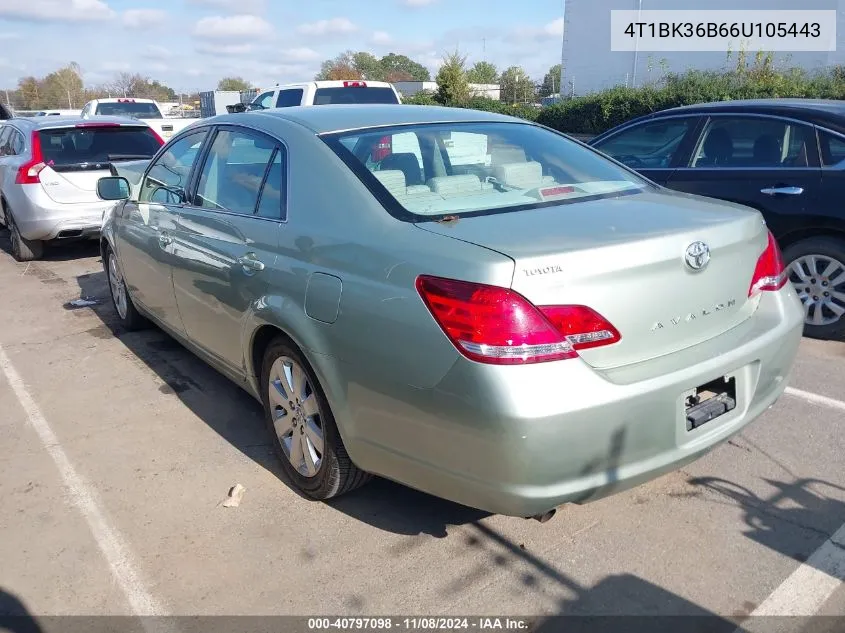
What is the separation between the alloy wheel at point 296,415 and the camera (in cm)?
309

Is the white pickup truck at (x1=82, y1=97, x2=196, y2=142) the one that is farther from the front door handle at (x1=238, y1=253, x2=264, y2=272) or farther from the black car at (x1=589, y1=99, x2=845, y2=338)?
the front door handle at (x1=238, y1=253, x2=264, y2=272)

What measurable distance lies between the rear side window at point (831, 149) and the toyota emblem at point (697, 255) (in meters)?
3.03

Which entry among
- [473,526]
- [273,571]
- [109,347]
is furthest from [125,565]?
[109,347]

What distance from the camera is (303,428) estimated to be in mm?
3184

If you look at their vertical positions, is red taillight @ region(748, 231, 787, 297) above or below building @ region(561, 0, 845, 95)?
below

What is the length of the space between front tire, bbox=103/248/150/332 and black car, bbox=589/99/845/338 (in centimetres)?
418

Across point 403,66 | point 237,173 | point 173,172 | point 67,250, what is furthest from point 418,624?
point 403,66

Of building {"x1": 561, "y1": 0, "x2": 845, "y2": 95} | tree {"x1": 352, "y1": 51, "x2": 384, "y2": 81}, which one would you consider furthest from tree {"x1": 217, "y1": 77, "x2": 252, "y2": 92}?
building {"x1": 561, "y1": 0, "x2": 845, "y2": 95}

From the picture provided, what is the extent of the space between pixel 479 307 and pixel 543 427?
1.38 feet

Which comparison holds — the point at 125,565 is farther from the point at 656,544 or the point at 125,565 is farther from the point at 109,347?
the point at 109,347

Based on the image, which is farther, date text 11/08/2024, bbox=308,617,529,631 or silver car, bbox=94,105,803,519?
date text 11/08/2024, bbox=308,617,529,631

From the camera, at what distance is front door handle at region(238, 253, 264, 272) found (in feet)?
10.6

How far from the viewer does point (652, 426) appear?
2430 millimetres

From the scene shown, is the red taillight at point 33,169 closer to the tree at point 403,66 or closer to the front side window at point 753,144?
the front side window at point 753,144
